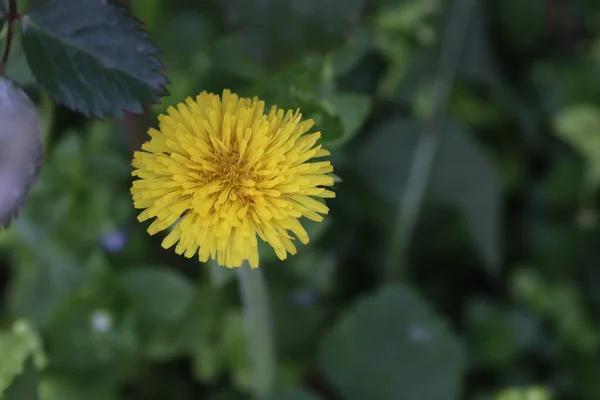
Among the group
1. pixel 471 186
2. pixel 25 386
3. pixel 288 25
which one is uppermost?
pixel 471 186

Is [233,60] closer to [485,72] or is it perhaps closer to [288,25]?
[288,25]

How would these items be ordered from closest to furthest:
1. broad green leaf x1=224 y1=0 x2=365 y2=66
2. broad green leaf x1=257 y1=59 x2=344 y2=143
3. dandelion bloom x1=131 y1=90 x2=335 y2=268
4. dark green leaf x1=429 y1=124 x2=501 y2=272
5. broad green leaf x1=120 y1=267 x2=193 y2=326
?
1. dandelion bloom x1=131 y1=90 x2=335 y2=268
2. broad green leaf x1=257 y1=59 x2=344 y2=143
3. broad green leaf x1=224 y1=0 x2=365 y2=66
4. broad green leaf x1=120 y1=267 x2=193 y2=326
5. dark green leaf x1=429 y1=124 x2=501 y2=272

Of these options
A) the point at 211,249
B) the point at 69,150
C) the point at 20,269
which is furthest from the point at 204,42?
the point at 211,249

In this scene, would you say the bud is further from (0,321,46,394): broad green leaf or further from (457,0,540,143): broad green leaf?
(457,0,540,143): broad green leaf

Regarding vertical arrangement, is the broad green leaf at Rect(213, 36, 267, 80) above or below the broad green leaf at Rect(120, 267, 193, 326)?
above

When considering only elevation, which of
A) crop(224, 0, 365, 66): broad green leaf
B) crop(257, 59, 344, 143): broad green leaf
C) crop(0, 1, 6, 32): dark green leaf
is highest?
crop(224, 0, 365, 66): broad green leaf

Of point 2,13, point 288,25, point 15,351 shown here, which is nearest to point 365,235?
point 288,25

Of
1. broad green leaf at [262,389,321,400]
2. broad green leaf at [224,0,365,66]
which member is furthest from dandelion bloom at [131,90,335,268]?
broad green leaf at [262,389,321,400]
